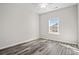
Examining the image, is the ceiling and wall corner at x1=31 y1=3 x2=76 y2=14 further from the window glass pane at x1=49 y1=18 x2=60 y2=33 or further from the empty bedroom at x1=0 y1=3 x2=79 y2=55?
the window glass pane at x1=49 y1=18 x2=60 y2=33

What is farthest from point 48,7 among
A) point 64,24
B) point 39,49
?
point 39,49

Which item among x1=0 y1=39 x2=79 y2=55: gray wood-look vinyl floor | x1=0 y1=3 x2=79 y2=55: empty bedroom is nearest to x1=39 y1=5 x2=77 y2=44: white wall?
Result: x1=0 y1=3 x2=79 y2=55: empty bedroom

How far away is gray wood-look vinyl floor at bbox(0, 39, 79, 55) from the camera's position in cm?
147

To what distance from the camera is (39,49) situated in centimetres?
157

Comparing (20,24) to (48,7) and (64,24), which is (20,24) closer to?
(48,7)

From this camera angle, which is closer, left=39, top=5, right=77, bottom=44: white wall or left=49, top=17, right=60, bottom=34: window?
left=39, top=5, right=77, bottom=44: white wall

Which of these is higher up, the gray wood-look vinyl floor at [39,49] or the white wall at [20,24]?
the white wall at [20,24]

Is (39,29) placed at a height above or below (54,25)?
below

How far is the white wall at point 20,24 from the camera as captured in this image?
1707 mm

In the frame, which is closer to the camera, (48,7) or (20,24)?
(48,7)

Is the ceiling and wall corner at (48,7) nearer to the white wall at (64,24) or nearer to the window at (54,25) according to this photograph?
the white wall at (64,24)

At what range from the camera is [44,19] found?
1769mm

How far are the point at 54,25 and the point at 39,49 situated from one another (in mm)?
737

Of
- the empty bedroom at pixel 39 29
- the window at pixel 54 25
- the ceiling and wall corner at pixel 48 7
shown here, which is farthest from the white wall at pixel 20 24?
the window at pixel 54 25
